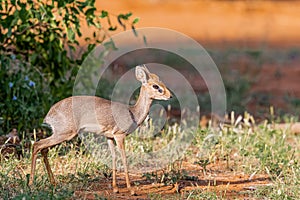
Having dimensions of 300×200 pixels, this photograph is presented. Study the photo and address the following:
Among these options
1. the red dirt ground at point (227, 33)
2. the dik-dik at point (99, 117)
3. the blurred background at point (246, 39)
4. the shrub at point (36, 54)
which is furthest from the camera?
the blurred background at point (246, 39)

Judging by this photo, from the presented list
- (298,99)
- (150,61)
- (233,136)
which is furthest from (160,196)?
(150,61)

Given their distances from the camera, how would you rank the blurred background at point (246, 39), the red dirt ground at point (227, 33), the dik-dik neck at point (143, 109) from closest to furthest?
the dik-dik neck at point (143, 109) → the red dirt ground at point (227, 33) → the blurred background at point (246, 39)

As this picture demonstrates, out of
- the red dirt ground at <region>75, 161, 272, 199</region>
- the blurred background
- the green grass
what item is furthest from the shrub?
the blurred background

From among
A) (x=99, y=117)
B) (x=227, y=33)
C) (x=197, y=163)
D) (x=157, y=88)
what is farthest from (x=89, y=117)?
(x=227, y=33)

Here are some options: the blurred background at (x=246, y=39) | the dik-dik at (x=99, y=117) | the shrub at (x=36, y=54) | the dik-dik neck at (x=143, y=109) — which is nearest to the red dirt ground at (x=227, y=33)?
the blurred background at (x=246, y=39)

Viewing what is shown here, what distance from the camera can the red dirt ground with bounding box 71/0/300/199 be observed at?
15.4 ft

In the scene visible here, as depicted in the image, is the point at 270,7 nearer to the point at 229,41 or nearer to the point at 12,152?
the point at 229,41

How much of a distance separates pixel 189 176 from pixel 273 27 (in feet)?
40.3

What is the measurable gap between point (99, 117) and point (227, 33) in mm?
11366

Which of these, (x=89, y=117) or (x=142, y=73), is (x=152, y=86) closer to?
(x=142, y=73)

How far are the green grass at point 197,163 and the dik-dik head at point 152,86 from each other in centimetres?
61

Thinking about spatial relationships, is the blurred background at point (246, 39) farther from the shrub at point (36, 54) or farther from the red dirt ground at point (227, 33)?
the shrub at point (36, 54)

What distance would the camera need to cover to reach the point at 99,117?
14.3ft

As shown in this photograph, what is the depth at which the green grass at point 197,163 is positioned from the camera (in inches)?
173
